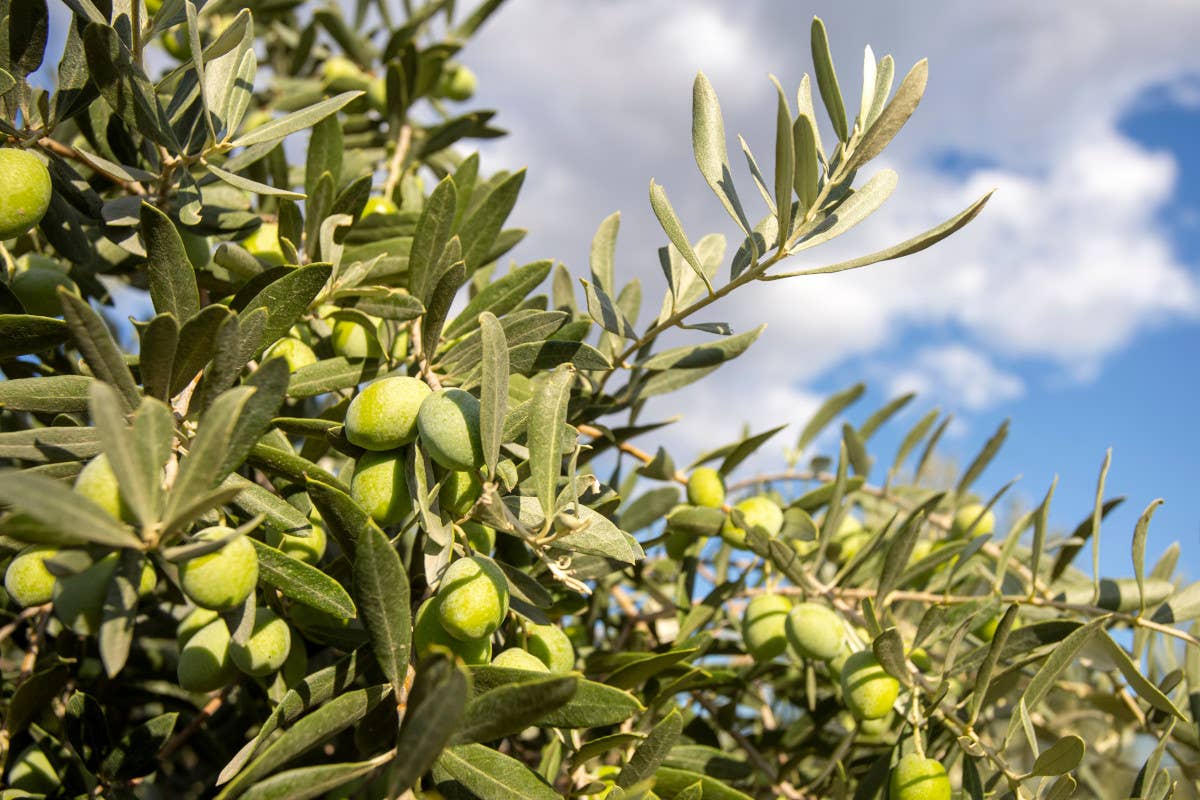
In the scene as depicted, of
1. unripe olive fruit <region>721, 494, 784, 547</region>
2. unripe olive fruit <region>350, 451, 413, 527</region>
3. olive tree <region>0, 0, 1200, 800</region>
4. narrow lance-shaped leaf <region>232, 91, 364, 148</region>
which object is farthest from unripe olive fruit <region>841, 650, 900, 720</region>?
narrow lance-shaped leaf <region>232, 91, 364, 148</region>

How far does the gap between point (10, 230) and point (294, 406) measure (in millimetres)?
552

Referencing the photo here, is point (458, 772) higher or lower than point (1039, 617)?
lower

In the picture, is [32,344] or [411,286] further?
[411,286]

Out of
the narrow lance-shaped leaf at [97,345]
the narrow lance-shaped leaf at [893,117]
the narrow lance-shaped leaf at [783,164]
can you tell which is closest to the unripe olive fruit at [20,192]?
the narrow lance-shaped leaf at [97,345]

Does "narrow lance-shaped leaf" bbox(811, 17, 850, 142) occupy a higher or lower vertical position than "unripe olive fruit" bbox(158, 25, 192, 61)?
lower

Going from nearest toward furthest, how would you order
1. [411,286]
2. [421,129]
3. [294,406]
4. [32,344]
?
[32,344] < [411,286] < [294,406] < [421,129]

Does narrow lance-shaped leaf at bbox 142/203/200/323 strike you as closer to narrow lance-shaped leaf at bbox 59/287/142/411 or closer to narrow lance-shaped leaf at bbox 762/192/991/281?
narrow lance-shaped leaf at bbox 59/287/142/411

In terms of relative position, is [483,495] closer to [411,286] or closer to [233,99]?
[411,286]

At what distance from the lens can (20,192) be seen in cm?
96

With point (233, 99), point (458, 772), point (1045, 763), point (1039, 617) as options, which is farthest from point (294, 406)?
point (1039, 617)

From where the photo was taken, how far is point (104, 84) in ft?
3.44

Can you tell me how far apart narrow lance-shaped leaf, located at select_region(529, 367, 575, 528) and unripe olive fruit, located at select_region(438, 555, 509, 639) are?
3.8 inches

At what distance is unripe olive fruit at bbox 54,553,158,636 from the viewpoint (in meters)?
0.76

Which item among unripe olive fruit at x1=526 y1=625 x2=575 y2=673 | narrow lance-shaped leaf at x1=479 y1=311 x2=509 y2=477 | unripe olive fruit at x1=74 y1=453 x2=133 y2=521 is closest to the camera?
unripe olive fruit at x1=74 y1=453 x2=133 y2=521
